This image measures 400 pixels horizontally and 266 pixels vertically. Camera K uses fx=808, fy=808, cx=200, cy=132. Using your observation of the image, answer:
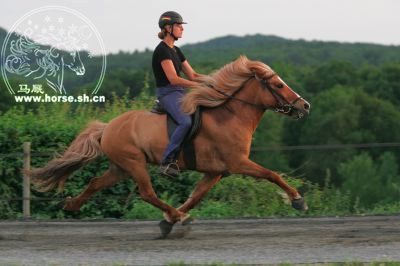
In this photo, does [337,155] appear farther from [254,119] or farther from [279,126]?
[254,119]

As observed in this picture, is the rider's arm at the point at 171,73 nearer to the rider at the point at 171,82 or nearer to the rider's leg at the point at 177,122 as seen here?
the rider at the point at 171,82

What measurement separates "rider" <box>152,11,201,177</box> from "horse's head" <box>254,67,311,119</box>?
782 millimetres

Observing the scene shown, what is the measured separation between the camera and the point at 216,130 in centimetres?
902

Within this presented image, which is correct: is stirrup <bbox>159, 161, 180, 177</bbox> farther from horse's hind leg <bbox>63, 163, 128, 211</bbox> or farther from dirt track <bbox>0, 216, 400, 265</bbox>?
horse's hind leg <bbox>63, 163, 128, 211</bbox>

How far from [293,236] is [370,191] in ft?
131

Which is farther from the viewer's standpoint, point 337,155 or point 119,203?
point 337,155

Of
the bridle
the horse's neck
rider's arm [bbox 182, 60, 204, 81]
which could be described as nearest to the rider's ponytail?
rider's arm [bbox 182, 60, 204, 81]

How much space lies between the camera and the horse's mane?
9.09 metres

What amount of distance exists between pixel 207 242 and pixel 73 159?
2263 mm

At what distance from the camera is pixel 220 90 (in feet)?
30.3

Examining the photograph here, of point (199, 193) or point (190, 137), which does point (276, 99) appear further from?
point (199, 193)

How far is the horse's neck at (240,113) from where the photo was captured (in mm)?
9055

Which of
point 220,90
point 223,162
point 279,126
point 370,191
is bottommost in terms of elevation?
point 370,191

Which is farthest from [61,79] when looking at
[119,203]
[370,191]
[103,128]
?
[370,191]
